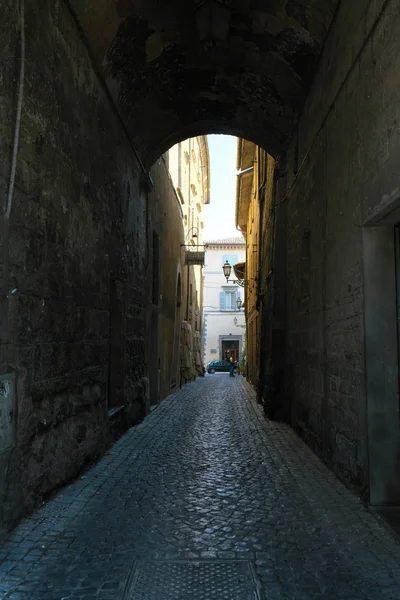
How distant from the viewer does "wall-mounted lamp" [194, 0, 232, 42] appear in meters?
5.76

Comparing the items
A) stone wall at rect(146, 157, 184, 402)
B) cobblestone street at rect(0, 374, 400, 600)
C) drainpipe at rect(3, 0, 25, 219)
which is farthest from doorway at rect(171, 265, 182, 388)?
drainpipe at rect(3, 0, 25, 219)

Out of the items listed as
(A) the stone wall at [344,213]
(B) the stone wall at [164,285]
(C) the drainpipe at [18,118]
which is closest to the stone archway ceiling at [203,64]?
(A) the stone wall at [344,213]

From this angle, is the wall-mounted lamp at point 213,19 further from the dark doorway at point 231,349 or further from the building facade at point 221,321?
the dark doorway at point 231,349

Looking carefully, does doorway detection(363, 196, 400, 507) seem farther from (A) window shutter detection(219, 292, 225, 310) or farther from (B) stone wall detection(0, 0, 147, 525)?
(A) window shutter detection(219, 292, 225, 310)

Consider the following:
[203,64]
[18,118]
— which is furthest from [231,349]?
[18,118]

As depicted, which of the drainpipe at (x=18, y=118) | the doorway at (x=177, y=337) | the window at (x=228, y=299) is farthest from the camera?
the window at (x=228, y=299)

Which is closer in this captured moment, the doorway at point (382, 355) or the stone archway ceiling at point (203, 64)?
the doorway at point (382, 355)

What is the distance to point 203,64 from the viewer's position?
23.3ft

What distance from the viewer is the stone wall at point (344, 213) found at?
142 inches

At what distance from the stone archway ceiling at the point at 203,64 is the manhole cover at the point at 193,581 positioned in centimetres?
462

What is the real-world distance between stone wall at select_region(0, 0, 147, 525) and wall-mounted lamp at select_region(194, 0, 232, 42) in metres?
1.43

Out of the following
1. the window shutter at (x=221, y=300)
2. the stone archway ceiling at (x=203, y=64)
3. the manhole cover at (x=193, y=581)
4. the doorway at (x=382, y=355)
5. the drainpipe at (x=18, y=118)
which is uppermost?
the window shutter at (x=221, y=300)

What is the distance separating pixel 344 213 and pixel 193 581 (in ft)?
10.4

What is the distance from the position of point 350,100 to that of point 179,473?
3717 mm
